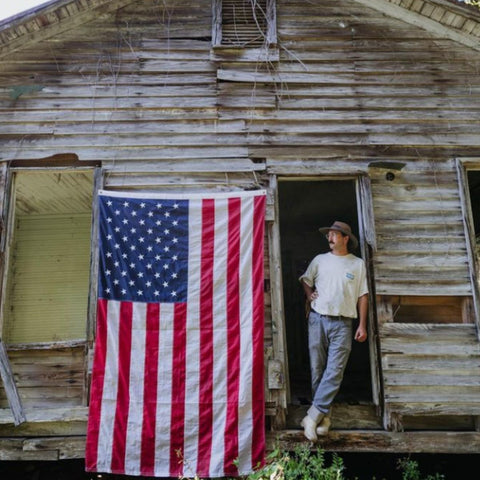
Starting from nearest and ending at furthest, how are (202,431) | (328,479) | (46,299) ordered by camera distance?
(328,479) < (202,431) < (46,299)

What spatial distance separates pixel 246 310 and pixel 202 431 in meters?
1.37

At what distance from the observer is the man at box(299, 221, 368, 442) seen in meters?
5.12

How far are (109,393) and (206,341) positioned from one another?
3.89 ft

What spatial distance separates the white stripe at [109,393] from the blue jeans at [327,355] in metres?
2.15

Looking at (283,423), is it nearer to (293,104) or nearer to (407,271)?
(407,271)

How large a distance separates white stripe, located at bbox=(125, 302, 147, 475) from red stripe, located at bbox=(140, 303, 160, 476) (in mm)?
39

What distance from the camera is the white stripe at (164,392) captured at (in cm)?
510

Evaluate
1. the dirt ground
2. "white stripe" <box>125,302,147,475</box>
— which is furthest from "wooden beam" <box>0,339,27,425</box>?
"white stripe" <box>125,302,147,475</box>

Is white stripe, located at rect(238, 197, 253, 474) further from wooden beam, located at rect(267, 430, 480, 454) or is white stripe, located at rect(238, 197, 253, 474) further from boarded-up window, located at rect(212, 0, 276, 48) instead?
boarded-up window, located at rect(212, 0, 276, 48)

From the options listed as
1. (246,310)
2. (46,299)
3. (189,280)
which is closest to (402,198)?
(246,310)

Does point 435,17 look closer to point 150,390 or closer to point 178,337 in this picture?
point 178,337

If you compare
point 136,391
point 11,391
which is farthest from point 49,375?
point 136,391

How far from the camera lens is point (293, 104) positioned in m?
6.11

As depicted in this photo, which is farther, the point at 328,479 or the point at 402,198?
the point at 402,198
